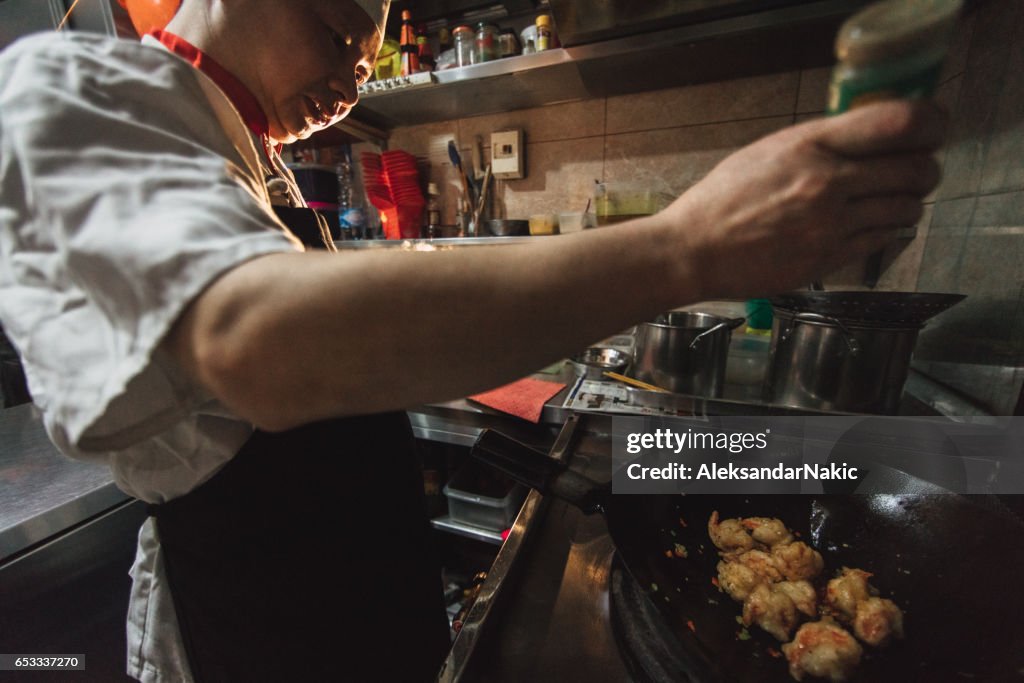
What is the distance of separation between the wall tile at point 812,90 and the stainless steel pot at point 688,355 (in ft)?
2.43

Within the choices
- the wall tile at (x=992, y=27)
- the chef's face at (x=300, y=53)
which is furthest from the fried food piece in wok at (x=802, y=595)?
the wall tile at (x=992, y=27)

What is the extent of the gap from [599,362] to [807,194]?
3.68 feet

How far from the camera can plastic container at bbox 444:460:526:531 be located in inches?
45.2

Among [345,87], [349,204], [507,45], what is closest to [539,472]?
[345,87]

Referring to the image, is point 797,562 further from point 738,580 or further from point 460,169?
point 460,169

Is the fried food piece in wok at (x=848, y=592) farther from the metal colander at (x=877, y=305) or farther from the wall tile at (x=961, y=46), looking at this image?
the wall tile at (x=961, y=46)

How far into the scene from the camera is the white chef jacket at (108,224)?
236 mm

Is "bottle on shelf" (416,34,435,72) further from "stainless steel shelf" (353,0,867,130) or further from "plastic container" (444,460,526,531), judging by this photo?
"plastic container" (444,460,526,531)

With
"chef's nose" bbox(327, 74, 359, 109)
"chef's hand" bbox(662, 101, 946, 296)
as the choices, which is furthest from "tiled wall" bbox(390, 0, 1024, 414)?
"chef's nose" bbox(327, 74, 359, 109)

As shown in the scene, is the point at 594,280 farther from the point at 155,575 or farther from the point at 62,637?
the point at 62,637

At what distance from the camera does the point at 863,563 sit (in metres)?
0.64

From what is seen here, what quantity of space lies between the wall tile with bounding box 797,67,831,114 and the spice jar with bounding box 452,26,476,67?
3.39 ft

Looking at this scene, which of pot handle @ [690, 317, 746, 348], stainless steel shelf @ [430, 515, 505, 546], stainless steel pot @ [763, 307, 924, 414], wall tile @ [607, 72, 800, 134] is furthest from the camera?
wall tile @ [607, 72, 800, 134]

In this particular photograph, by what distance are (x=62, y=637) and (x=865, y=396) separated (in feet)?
5.67
